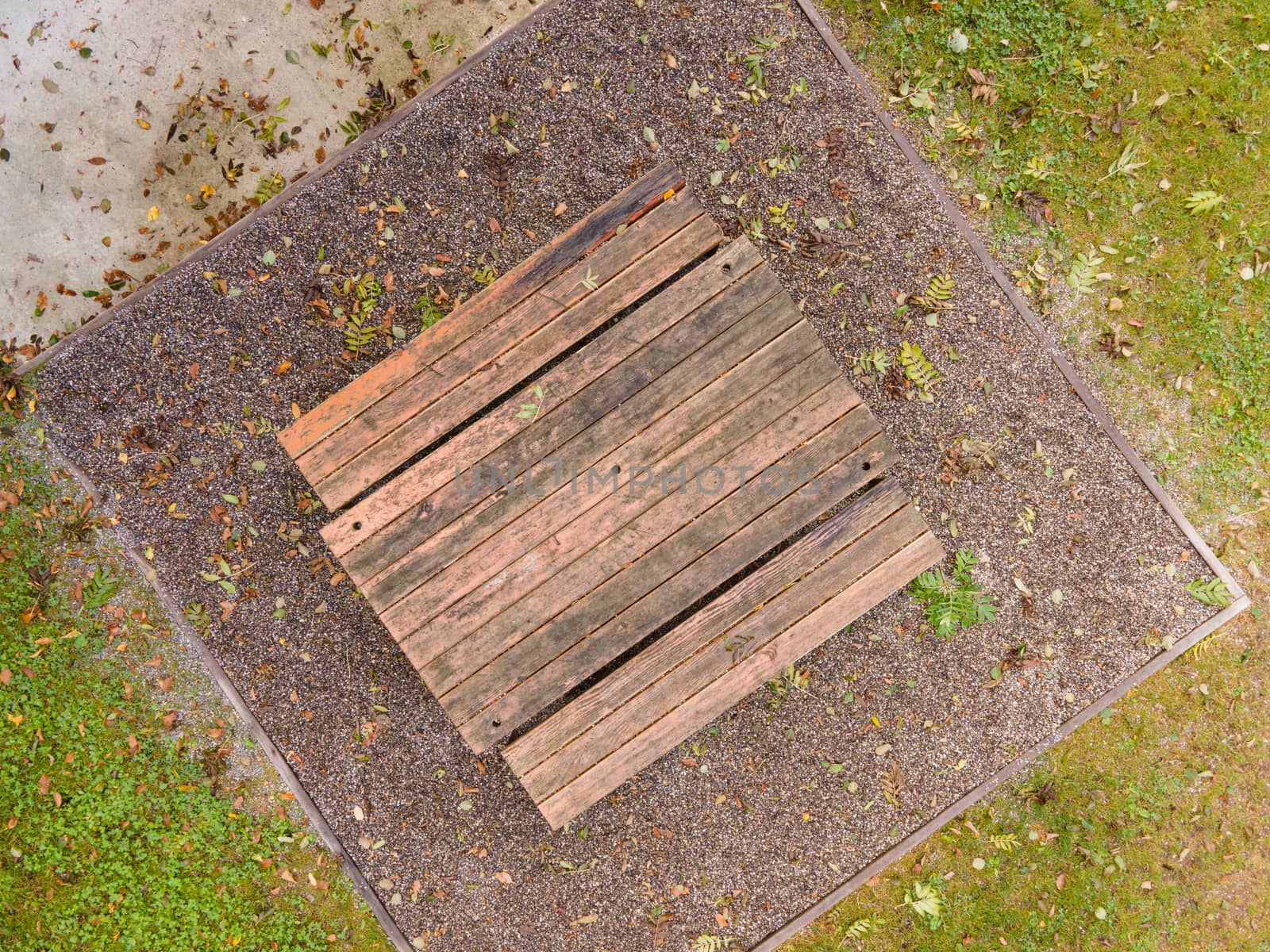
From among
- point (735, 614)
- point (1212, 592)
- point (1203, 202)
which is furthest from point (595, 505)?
point (1203, 202)

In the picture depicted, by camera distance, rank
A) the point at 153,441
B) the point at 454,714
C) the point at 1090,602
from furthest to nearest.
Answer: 1. the point at 1090,602
2. the point at 153,441
3. the point at 454,714

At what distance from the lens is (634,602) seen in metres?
3.06

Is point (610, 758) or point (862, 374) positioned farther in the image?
point (862, 374)

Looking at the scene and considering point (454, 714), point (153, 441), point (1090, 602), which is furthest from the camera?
point (1090, 602)

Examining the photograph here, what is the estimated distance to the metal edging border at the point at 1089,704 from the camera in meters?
3.75

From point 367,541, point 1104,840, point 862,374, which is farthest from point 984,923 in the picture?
point 367,541

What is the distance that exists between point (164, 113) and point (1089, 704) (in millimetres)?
6053

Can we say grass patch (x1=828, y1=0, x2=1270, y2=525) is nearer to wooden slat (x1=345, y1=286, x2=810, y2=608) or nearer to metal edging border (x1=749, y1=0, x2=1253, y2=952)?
metal edging border (x1=749, y1=0, x2=1253, y2=952)

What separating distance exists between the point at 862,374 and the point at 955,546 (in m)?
1.10

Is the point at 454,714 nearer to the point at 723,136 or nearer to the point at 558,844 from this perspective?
the point at 558,844

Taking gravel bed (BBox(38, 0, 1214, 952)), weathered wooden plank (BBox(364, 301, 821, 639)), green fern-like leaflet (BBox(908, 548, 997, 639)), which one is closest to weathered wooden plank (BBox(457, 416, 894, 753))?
weathered wooden plank (BBox(364, 301, 821, 639))

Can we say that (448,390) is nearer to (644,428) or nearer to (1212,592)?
(644,428)

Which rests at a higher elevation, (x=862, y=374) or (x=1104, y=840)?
(x=862, y=374)

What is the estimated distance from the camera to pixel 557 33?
12.1ft
